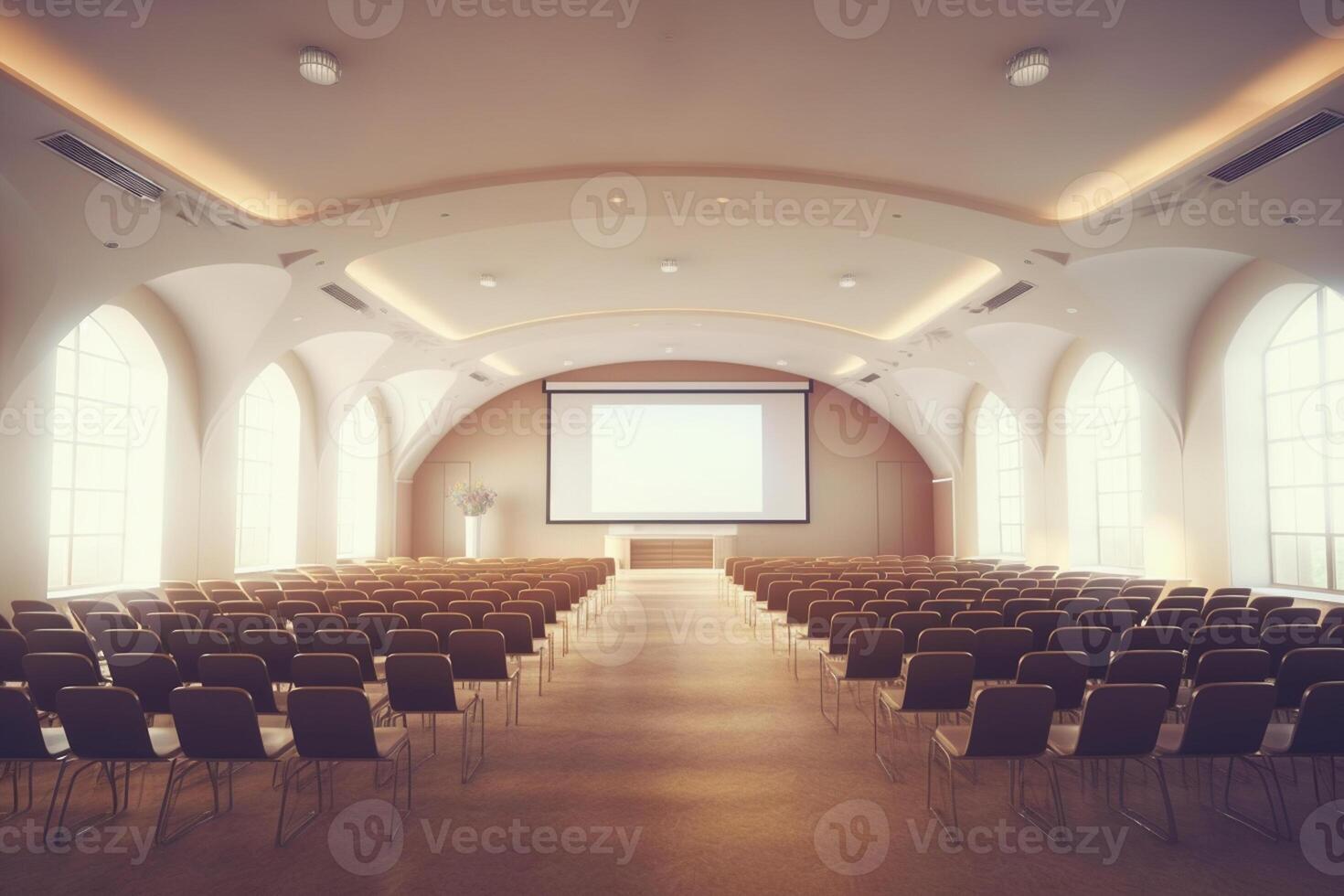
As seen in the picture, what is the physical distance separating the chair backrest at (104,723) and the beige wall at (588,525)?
687 inches

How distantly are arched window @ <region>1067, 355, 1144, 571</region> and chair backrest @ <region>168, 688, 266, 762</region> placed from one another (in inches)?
488

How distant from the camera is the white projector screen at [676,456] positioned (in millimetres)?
20672

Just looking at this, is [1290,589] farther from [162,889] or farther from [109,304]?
[109,304]

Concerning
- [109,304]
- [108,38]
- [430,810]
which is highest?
[108,38]

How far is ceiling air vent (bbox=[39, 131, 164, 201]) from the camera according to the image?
5930mm

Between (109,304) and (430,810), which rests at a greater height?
(109,304)

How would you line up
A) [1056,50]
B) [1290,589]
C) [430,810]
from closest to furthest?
[430,810] → [1056,50] → [1290,589]

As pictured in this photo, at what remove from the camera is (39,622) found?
614cm

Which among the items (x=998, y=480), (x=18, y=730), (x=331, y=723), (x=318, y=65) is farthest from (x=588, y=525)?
(x=18, y=730)

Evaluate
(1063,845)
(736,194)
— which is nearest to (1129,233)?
(736,194)

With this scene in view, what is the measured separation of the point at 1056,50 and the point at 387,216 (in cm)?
631

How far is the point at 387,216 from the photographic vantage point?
8.37 metres

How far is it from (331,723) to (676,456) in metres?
16.7

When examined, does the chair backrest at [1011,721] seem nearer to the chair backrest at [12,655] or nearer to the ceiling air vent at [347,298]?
the chair backrest at [12,655]
